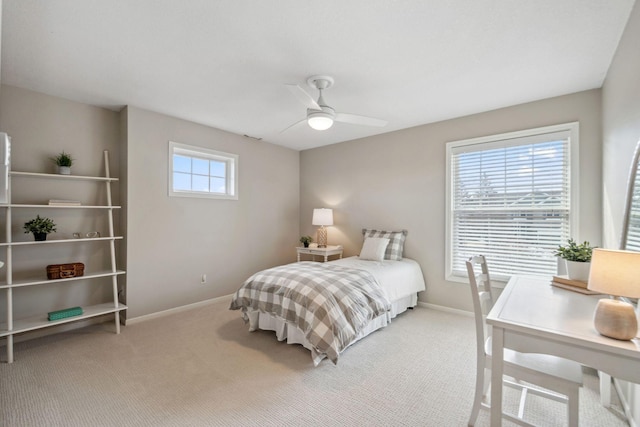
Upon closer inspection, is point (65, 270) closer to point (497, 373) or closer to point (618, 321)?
point (497, 373)

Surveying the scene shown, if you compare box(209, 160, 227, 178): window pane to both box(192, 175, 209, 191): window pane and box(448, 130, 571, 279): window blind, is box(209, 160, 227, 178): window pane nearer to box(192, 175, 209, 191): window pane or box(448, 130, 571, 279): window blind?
box(192, 175, 209, 191): window pane

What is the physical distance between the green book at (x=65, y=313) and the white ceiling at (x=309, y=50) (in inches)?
90.5

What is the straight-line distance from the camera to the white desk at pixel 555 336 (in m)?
1.14

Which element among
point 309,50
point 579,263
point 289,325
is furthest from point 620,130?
point 289,325

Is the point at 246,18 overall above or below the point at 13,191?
above

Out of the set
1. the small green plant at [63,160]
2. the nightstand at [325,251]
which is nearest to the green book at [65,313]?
the small green plant at [63,160]

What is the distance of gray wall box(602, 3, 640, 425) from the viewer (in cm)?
176

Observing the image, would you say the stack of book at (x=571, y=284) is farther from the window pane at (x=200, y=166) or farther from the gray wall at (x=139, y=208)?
the window pane at (x=200, y=166)

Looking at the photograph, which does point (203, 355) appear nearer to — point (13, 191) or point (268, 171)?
point (13, 191)

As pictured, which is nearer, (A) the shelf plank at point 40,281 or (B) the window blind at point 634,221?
(B) the window blind at point 634,221

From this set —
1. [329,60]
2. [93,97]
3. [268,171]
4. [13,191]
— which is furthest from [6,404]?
[268,171]

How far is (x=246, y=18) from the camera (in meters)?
1.89

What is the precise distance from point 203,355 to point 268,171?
3190 millimetres

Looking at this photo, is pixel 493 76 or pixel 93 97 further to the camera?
pixel 93 97
